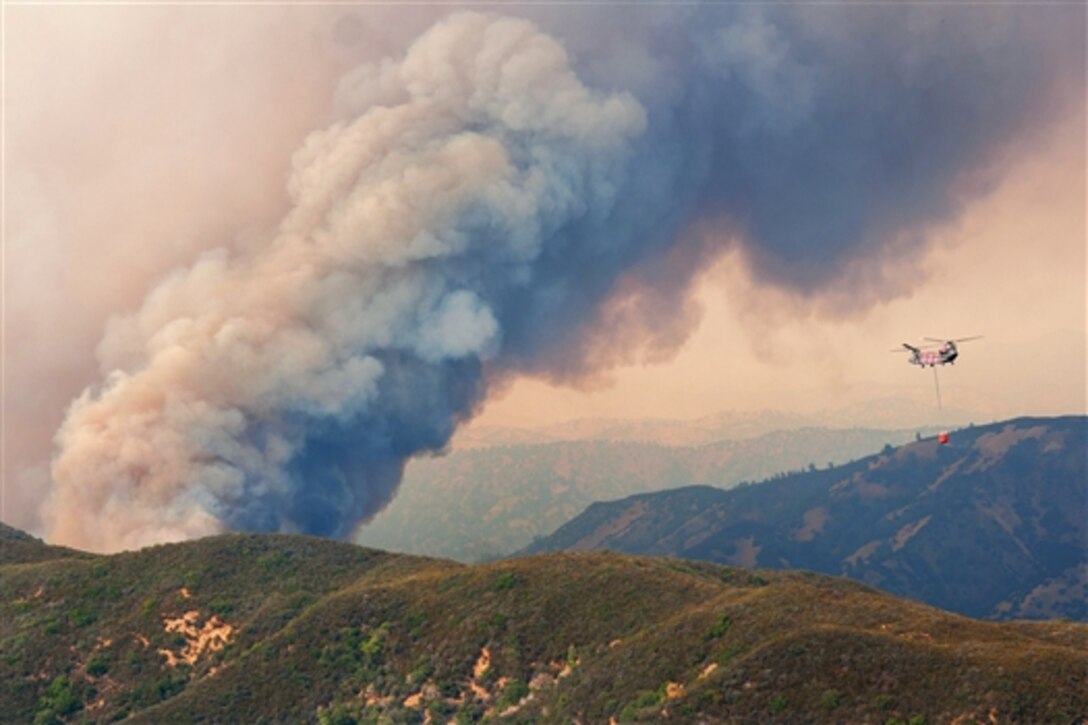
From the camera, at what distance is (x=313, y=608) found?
134000 mm

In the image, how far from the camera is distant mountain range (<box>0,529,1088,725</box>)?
88.2 meters

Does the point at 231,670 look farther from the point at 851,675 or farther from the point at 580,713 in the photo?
the point at 851,675

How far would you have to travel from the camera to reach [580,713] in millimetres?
97500

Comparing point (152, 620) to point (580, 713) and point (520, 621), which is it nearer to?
point (520, 621)

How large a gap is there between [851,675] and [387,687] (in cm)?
4651

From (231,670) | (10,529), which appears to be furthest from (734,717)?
(10,529)

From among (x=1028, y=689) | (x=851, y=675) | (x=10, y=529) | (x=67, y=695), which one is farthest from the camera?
(x=10, y=529)

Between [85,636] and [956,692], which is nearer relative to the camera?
[956,692]

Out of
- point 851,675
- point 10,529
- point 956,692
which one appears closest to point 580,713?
point 851,675

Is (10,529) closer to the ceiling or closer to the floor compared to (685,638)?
closer to the ceiling

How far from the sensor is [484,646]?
385 ft

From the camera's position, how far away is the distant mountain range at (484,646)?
88.2 m

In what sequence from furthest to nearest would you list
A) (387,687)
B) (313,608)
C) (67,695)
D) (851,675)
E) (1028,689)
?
1. (313,608)
2. (67,695)
3. (387,687)
4. (851,675)
5. (1028,689)

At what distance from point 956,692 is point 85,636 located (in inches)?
3692
